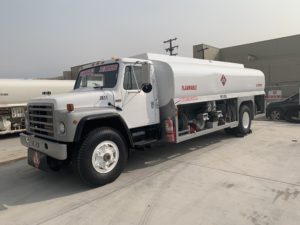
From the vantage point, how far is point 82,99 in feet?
18.2

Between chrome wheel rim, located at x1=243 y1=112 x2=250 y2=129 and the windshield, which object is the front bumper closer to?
the windshield

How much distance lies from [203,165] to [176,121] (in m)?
1.20

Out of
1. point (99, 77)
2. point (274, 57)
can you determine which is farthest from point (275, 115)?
point (274, 57)

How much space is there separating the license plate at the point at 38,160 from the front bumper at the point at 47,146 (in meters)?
0.10

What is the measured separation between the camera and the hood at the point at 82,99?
17.3ft

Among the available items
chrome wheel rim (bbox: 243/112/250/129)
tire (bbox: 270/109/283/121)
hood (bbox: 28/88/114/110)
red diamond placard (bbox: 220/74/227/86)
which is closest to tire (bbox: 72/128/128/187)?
hood (bbox: 28/88/114/110)

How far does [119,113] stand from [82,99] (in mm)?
836

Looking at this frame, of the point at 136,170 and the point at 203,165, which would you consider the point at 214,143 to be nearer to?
the point at 203,165

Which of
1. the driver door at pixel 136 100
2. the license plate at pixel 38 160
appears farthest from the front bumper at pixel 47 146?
the driver door at pixel 136 100

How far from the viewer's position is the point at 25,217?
4.33 meters

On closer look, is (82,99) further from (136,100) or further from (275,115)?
(275,115)

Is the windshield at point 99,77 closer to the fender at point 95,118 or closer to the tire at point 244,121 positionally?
the fender at point 95,118

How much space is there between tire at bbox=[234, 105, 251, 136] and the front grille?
259 inches

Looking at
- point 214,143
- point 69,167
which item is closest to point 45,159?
point 69,167
